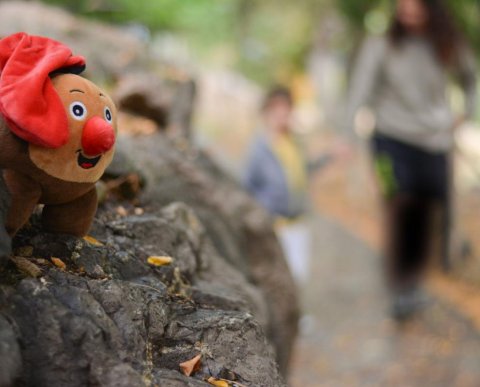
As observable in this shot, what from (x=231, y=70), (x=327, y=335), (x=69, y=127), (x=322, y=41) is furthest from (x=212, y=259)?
(x=231, y=70)

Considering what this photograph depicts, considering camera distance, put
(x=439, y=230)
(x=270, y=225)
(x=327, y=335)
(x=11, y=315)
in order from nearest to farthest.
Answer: (x=11, y=315) → (x=270, y=225) → (x=327, y=335) → (x=439, y=230)

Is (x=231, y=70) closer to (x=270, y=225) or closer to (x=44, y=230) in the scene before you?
(x=270, y=225)

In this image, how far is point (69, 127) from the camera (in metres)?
1.83

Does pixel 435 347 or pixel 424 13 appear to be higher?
pixel 424 13

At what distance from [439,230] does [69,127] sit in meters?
5.45

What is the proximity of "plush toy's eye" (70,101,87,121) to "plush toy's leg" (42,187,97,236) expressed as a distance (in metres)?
0.30

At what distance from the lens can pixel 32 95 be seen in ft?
5.74

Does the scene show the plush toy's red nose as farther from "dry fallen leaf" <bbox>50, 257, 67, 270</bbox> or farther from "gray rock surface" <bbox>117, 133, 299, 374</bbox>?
"gray rock surface" <bbox>117, 133, 299, 374</bbox>

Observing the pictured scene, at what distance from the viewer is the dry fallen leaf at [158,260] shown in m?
2.30

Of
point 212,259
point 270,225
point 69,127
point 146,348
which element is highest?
point 69,127

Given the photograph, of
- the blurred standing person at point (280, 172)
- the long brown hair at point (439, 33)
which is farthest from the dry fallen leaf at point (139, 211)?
the long brown hair at point (439, 33)

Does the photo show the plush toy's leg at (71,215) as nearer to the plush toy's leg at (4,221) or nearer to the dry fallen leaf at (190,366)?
the plush toy's leg at (4,221)

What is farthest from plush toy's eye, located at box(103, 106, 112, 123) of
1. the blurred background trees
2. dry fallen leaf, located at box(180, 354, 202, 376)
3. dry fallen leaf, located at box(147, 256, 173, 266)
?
the blurred background trees

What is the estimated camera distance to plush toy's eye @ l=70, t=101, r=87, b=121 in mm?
1845
